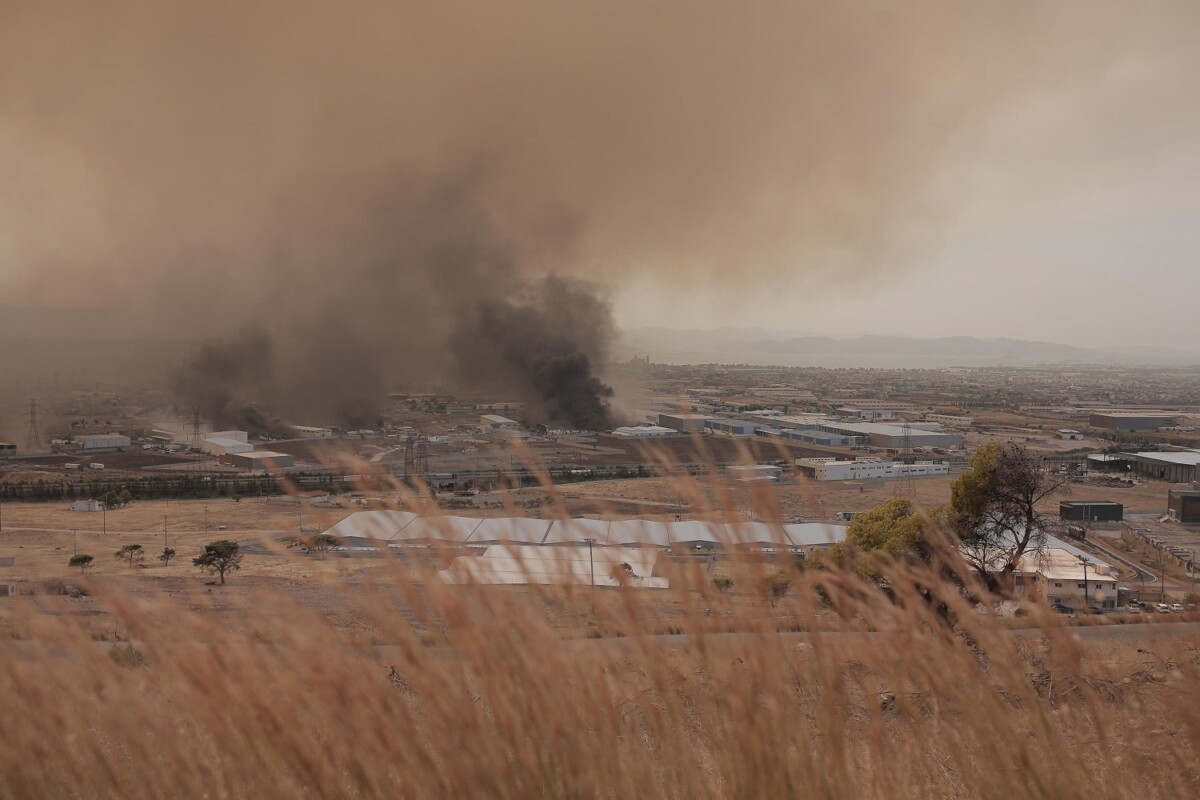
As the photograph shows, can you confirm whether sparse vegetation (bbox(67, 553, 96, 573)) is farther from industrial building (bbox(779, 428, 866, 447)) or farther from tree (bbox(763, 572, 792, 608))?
industrial building (bbox(779, 428, 866, 447))

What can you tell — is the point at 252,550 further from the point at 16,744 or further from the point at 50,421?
the point at 50,421

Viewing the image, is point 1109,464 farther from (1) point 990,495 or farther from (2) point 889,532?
(2) point 889,532

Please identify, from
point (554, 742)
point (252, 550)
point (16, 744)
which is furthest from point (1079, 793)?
point (252, 550)

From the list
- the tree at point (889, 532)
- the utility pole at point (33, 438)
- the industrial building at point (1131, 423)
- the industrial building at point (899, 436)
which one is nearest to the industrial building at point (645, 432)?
the industrial building at point (899, 436)

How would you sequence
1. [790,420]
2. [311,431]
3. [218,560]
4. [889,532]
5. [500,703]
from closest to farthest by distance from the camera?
1. [500,703]
2. [889,532]
3. [218,560]
4. [311,431]
5. [790,420]

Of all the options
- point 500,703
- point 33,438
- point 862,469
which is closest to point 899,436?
point 862,469
